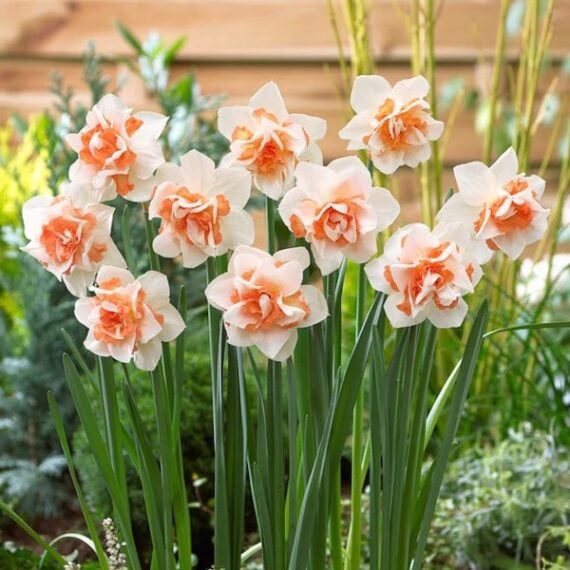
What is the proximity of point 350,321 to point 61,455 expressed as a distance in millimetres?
533

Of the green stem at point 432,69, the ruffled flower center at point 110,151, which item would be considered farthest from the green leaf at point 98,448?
the green stem at point 432,69

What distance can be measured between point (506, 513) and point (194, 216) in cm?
78

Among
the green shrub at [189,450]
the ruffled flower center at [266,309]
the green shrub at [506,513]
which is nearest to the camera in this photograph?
the ruffled flower center at [266,309]

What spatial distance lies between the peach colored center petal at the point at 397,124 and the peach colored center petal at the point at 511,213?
0.08 metres

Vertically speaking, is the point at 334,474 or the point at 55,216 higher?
the point at 55,216

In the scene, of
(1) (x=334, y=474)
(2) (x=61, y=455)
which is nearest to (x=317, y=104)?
(2) (x=61, y=455)

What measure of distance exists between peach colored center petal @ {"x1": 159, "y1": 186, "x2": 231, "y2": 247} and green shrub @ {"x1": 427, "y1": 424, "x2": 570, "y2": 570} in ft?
2.29

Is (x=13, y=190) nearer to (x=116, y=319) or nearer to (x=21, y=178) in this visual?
(x=21, y=178)

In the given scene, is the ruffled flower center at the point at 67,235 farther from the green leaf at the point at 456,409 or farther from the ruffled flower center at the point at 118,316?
the green leaf at the point at 456,409

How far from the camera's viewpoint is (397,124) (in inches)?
28.3

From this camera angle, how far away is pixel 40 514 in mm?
1736

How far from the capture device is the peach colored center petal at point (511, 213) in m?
0.68

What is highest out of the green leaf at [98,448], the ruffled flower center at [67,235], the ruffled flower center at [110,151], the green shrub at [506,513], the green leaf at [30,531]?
the ruffled flower center at [110,151]

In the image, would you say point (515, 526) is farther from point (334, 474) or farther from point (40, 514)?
point (40, 514)
